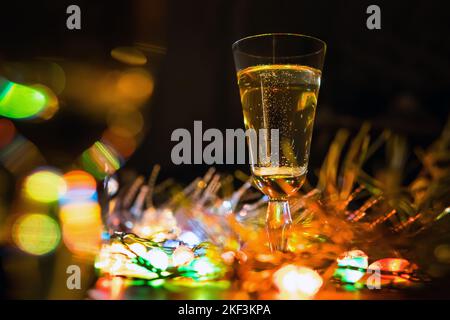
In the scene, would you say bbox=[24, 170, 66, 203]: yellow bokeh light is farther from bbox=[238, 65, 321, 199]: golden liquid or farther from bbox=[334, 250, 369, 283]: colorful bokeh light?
bbox=[334, 250, 369, 283]: colorful bokeh light

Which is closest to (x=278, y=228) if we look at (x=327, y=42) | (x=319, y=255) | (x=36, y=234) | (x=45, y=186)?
(x=319, y=255)

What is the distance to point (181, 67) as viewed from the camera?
251cm

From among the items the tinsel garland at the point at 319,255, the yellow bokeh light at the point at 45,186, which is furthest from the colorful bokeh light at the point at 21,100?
the tinsel garland at the point at 319,255

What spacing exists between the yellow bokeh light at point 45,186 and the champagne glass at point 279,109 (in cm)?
93

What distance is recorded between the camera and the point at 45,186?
60.9 inches

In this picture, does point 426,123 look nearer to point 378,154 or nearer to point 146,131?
point 378,154

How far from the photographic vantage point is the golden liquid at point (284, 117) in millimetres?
762

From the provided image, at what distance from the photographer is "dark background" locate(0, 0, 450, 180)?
2104 mm

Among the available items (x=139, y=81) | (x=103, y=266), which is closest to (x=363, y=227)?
(x=103, y=266)

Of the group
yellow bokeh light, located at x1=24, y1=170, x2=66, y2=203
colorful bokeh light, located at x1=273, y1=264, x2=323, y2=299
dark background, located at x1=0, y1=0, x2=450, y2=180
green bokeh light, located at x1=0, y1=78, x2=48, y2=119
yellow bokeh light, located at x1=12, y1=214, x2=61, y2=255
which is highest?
dark background, located at x1=0, y1=0, x2=450, y2=180

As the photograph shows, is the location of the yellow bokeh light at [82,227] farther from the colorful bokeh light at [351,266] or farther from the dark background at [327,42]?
the dark background at [327,42]

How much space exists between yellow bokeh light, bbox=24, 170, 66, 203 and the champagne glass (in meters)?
0.93

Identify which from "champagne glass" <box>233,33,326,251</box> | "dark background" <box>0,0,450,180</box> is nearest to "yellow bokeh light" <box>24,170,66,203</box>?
"dark background" <box>0,0,450,180</box>

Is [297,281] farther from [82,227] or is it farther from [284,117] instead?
[82,227]
